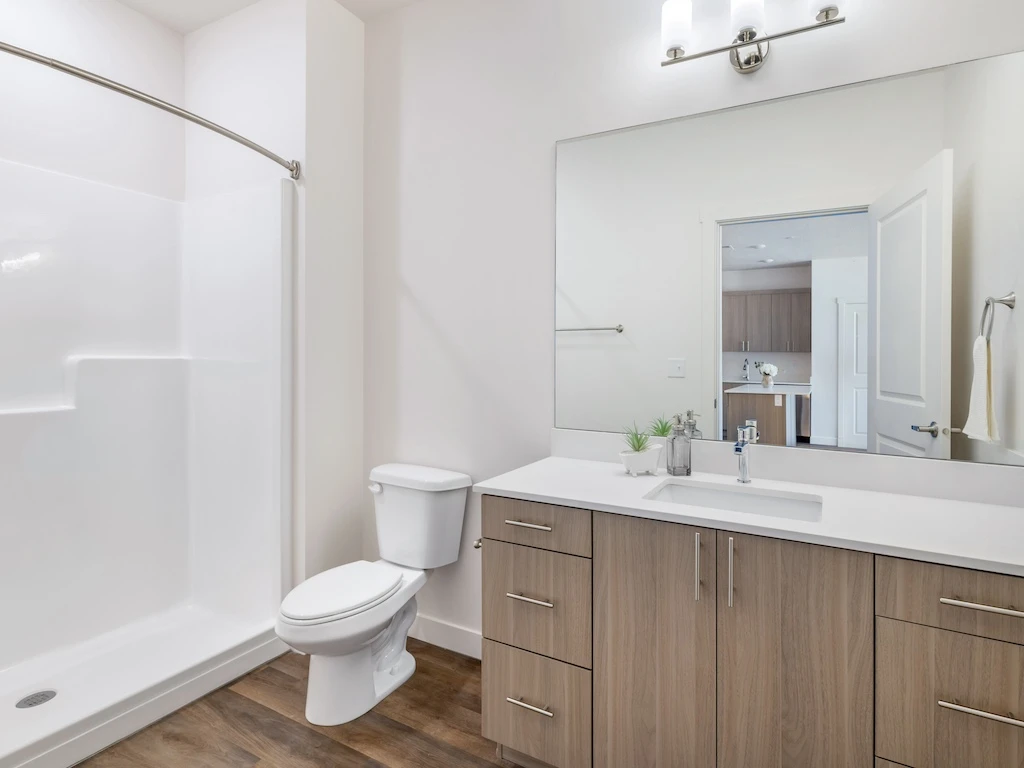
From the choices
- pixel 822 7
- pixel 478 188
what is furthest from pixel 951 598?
pixel 478 188

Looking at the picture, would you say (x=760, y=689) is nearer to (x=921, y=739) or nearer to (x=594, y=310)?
(x=921, y=739)

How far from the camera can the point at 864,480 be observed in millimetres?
1640

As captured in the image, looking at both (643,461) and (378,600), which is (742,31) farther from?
(378,600)

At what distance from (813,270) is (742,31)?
2.36 feet

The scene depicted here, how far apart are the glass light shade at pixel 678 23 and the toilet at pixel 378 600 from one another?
64.8 inches

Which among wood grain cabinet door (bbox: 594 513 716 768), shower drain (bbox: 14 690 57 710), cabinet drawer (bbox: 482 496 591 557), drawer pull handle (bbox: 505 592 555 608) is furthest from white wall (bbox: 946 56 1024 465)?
shower drain (bbox: 14 690 57 710)

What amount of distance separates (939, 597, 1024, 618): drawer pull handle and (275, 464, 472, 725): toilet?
153 cm

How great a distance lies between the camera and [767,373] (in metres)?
1.76

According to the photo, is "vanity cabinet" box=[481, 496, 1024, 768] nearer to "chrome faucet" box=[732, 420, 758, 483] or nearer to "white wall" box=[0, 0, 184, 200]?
"chrome faucet" box=[732, 420, 758, 483]

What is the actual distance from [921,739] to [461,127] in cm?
232

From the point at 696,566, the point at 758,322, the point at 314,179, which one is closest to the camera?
the point at 696,566

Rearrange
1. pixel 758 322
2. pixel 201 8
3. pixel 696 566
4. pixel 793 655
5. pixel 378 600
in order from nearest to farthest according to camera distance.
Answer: pixel 793 655
pixel 696 566
pixel 758 322
pixel 378 600
pixel 201 8

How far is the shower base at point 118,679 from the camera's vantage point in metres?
1.69

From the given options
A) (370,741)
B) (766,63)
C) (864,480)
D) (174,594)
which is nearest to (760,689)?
(864,480)
